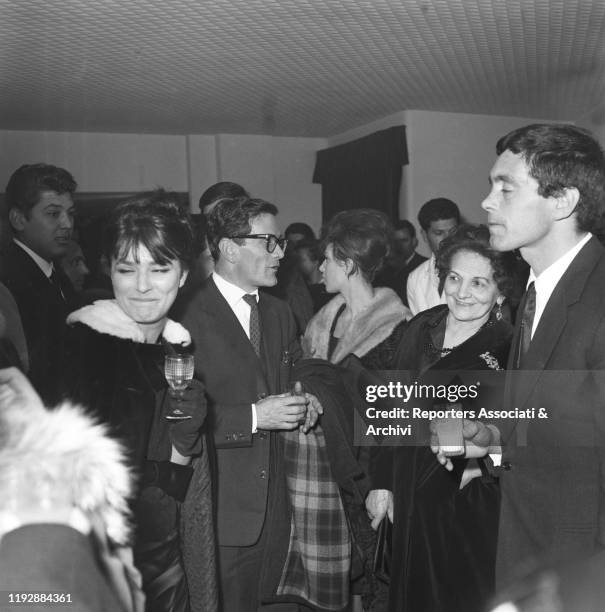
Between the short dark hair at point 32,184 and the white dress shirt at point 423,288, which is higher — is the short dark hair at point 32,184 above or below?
above

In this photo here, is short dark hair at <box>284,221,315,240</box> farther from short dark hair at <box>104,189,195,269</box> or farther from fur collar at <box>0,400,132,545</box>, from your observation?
fur collar at <box>0,400,132,545</box>

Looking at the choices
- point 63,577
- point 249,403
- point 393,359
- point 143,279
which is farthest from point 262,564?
point 143,279

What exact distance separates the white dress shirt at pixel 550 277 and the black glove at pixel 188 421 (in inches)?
23.9

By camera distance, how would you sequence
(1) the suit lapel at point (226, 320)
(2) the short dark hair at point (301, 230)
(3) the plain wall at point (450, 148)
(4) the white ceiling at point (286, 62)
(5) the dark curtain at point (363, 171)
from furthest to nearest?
(2) the short dark hair at point (301, 230), (5) the dark curtain at point (363, 171), (3) the plain wall at point (450, 148), (1) the suit lapel at point (226, 320), (4) the white ceiling at point (286, 62)

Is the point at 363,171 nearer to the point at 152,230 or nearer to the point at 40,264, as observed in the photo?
the point at 152,230

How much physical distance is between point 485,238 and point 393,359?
37cm

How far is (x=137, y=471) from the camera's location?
3.84 ft

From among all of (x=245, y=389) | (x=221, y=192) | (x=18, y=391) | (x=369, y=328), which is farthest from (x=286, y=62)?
(x=18, y=391)

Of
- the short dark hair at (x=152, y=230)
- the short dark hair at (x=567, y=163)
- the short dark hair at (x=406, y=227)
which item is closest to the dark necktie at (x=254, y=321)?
the short dark hair at (x=152, y=230)

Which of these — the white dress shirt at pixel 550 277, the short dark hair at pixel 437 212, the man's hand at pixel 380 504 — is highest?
the short dark hair at pixel 437 212

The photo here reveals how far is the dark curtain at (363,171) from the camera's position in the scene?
7.46 ft

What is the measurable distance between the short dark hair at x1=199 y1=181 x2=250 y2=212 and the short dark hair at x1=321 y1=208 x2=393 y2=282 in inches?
10.2

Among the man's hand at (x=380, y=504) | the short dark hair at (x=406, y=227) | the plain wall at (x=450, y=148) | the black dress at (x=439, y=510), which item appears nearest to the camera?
the black dress at (x=439, y=510)

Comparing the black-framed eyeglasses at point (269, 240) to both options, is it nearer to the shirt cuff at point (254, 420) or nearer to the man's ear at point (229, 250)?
the man's ear at point (229, 250)
